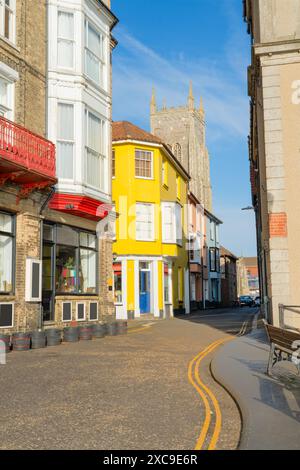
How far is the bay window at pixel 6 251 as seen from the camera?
15.2m

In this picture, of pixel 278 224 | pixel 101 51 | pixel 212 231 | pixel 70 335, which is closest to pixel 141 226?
pixel 101 51

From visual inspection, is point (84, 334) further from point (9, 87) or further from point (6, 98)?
point (9, 87)

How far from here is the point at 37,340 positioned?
14.1m

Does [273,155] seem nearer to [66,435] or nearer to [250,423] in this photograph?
[250,423]

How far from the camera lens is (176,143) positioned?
9088 cm

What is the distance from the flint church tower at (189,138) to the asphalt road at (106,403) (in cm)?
7600

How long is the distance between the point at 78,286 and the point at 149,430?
1387 cm

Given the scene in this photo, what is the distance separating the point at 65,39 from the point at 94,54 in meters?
1.84

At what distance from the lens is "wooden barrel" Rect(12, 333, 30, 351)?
13508 mm

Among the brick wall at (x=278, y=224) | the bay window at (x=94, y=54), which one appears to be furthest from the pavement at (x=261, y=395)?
the bay window at (x=94, y=54)

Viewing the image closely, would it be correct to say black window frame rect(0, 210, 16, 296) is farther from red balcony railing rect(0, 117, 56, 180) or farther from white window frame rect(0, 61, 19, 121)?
white window frame rect(0, 61, 19, 121)

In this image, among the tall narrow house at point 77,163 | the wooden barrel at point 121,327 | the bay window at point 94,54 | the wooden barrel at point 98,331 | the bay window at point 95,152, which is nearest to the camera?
the wooden barrel at point 98,331

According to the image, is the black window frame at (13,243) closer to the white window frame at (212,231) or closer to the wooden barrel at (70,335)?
the wooden barrel at (70,335)
